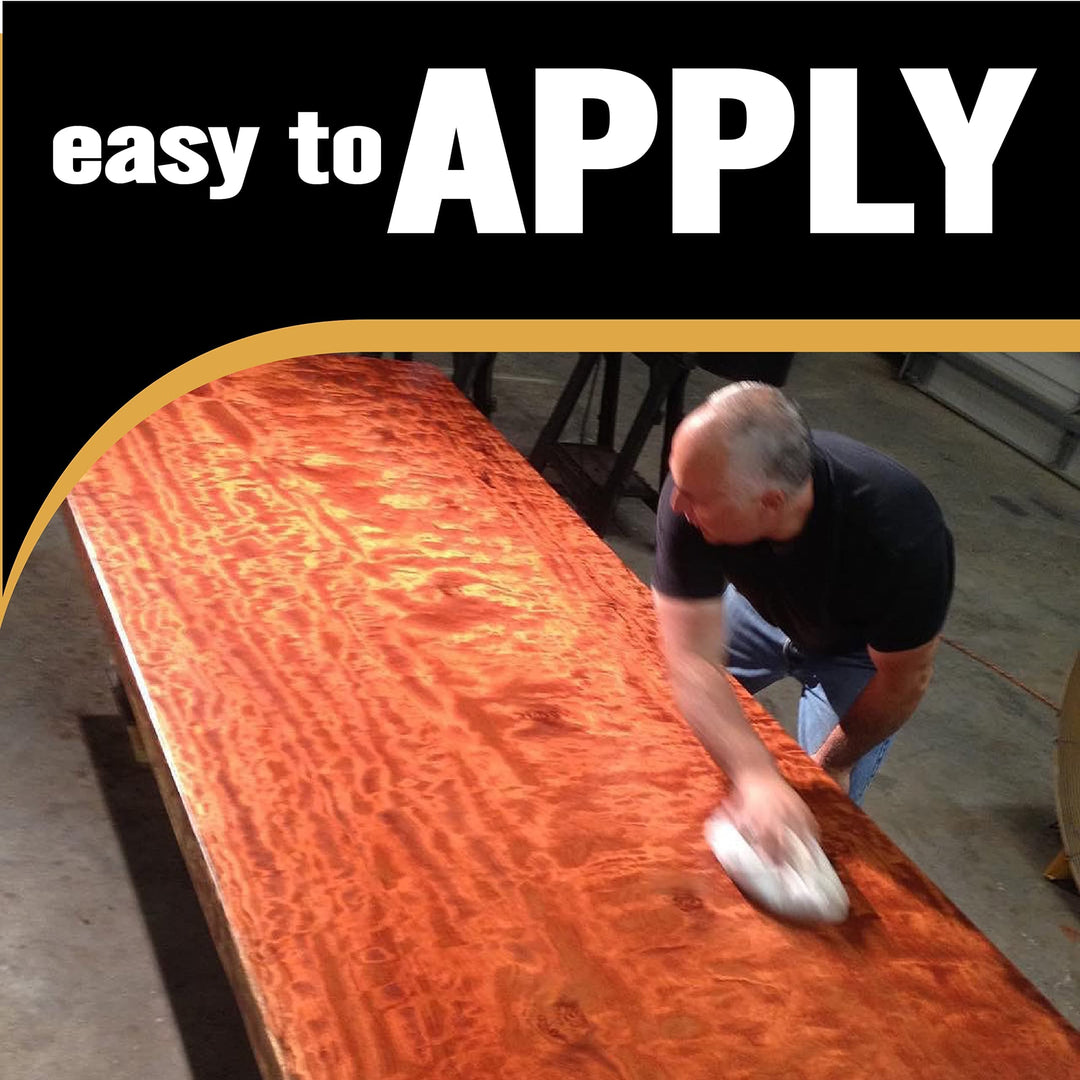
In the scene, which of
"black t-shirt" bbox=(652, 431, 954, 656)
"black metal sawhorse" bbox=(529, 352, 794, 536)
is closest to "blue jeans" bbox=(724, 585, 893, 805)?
Result: "black t-shirt" bbox=(652, 431, 954, 656)

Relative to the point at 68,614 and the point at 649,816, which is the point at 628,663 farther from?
the point at 68,614

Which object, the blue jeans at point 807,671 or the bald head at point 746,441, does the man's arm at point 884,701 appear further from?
the bald head at point 746,441

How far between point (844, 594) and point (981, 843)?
4.71ft

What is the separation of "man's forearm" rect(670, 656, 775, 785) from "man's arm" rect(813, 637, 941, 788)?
1.25ft

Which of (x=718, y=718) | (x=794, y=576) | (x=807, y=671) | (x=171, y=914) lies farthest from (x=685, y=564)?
(x=171, y=914)

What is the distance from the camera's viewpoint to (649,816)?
5.27 ft

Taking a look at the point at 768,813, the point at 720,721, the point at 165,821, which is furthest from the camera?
the point at 165,821

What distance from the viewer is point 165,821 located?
105 inches

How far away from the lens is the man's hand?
1.54 metres

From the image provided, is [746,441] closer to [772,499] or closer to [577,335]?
[772,499]

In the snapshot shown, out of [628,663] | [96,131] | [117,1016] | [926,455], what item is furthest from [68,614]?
[926,455]

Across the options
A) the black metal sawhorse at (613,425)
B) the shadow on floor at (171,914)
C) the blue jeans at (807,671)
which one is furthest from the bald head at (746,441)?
the black metal sawhorse at (613,425)

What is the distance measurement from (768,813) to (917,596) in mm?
575

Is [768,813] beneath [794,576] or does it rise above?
beneath
